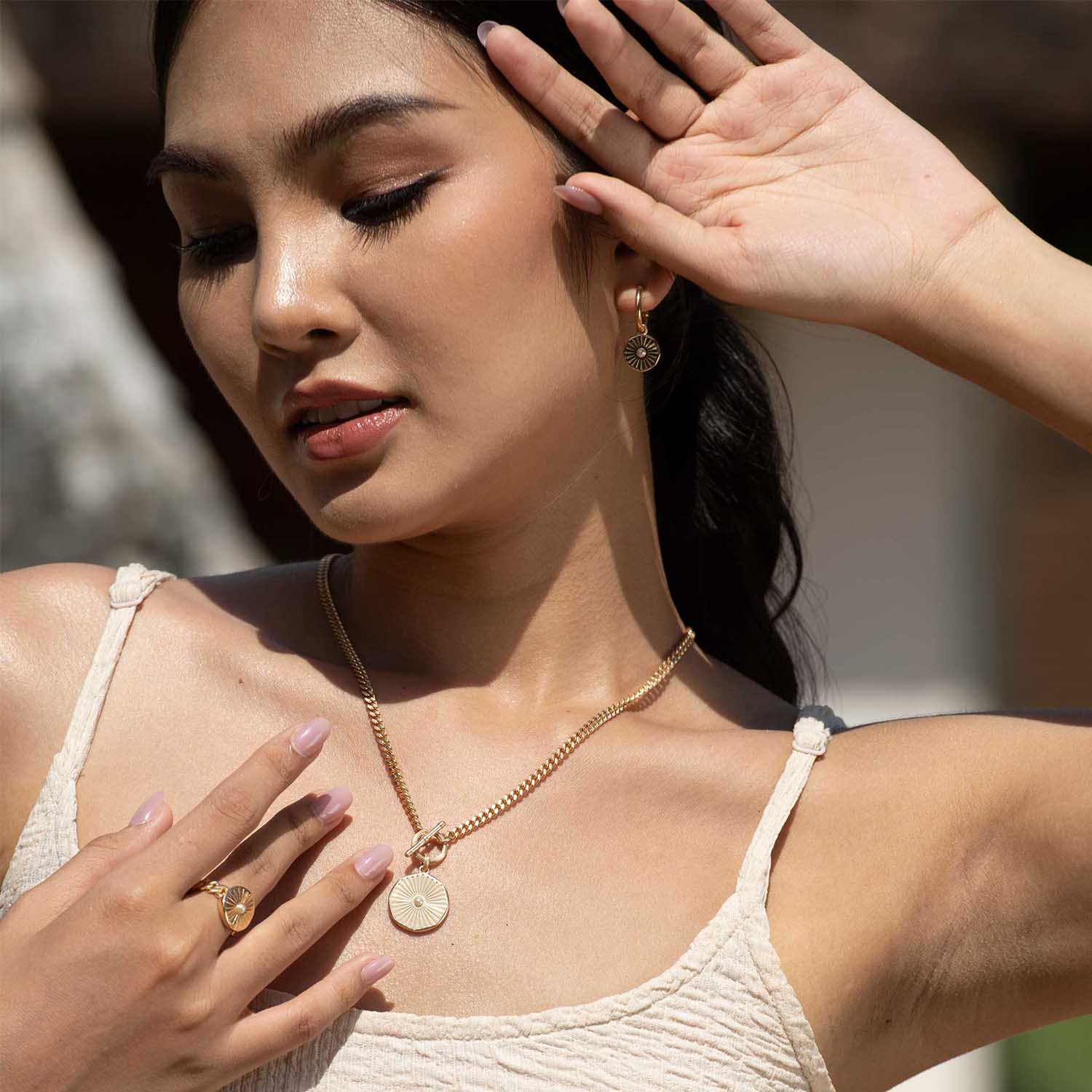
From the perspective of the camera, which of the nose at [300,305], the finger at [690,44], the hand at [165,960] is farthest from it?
the finger at [690,44]

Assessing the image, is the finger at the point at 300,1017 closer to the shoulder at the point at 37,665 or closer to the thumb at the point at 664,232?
the shoulder at the point at 37,665

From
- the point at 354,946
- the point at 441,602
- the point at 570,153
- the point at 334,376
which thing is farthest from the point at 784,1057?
the point at 570,153

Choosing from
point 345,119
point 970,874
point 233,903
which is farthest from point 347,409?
point 970,874

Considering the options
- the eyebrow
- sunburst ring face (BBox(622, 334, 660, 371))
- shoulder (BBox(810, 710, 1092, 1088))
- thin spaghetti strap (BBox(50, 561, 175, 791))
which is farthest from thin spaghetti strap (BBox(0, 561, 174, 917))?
shoulder (BBox(810, 710, 1092, 1088))

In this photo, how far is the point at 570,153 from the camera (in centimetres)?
183

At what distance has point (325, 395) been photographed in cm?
169

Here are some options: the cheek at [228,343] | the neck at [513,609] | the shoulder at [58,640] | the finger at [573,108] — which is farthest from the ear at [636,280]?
the shoulder at [58,640]

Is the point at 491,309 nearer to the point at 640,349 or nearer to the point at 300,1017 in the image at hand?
the point at 640,349

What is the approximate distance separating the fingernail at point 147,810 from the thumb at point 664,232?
83 centimetres

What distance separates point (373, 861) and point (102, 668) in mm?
411

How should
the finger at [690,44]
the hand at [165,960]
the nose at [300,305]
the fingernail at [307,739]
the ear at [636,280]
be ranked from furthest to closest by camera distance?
the ear at [636,280], the finger at [690,44], the nose at [300,305], the fingernail at [307,739], the hand at [165,960]

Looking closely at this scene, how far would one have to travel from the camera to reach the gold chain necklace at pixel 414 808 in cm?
165

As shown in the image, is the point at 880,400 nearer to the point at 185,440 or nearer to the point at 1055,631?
the point at 1055,631

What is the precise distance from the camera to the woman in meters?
1.61
